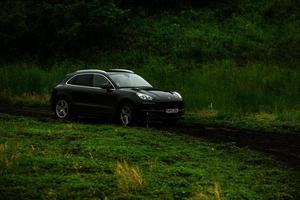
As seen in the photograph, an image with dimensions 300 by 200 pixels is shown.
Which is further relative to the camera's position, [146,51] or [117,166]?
[146,51]

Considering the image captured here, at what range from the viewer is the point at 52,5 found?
39969 mm

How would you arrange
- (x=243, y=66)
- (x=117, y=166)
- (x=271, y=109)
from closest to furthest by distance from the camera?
(x=117, y=166) < (x=271, y=109) < (x=243, y=66)

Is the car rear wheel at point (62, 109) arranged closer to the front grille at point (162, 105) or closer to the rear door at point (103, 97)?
the rear door at point (103, 97)

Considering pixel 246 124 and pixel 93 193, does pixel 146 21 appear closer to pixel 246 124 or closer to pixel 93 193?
pixel 246 124

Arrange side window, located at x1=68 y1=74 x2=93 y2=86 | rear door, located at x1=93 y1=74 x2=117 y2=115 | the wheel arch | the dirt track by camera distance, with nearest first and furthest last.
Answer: the dirt track, rear door, located at x1=93 y1=74 x2=117 y2=115, side window, located at x1=68 y1=74 x2=93 y2=86, the wheel arch

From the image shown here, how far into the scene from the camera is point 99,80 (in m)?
20.2

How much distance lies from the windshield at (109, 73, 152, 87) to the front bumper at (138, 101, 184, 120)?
4.75 ft

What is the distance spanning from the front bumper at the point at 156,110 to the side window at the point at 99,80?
79.1 inches

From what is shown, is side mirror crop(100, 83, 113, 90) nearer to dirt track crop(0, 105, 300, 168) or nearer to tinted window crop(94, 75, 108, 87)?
tinted window crop(94, 75, 108, 87)

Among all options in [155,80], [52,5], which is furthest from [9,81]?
[52,5]

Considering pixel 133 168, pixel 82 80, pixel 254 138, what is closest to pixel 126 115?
pixel 82 80

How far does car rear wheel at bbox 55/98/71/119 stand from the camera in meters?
20.7

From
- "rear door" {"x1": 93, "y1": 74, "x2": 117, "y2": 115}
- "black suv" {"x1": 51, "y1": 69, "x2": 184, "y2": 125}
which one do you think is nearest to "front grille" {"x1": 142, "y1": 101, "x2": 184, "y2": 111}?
"black suv" {"x1": 51, "y1": 69, "x2": 184, "y2": 125}

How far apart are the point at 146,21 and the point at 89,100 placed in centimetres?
1967
